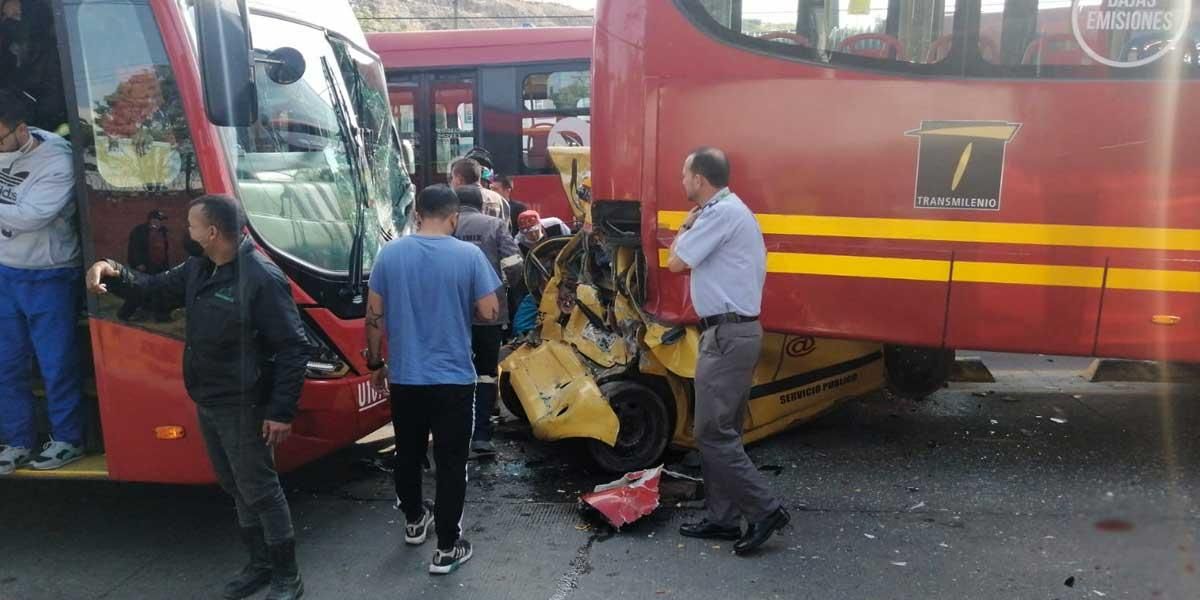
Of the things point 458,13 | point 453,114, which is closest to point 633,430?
point 453,114

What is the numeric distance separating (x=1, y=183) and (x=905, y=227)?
433 cm

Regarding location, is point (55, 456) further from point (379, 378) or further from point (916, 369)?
point (916, 369)

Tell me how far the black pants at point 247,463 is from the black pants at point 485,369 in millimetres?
1783

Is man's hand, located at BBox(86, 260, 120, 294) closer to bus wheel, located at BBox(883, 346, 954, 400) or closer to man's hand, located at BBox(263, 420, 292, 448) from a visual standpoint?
man's hand, located at BBox(263, 420, 292, 448)

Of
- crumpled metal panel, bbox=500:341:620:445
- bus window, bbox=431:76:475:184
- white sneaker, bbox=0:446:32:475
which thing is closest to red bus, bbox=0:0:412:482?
white sneaker, bbox=0:446:32:475

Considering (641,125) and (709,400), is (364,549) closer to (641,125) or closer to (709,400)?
(709,400)

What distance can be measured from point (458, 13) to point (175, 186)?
2037 inches

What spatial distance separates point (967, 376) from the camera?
6.80 m

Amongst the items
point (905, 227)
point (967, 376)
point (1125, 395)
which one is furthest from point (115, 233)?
point (1125, 395)

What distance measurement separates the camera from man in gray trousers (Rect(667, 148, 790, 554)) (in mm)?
3854

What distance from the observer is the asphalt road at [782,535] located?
12.3 ft

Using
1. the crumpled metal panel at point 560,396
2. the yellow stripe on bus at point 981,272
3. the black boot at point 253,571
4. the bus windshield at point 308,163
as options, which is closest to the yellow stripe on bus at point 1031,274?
the yellow stripe on bus at point 981,272

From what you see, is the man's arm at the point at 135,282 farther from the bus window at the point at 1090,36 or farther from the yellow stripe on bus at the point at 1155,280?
the yellow stripe on bus at the point at 1155,280

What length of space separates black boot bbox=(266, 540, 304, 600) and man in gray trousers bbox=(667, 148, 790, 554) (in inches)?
72.7
